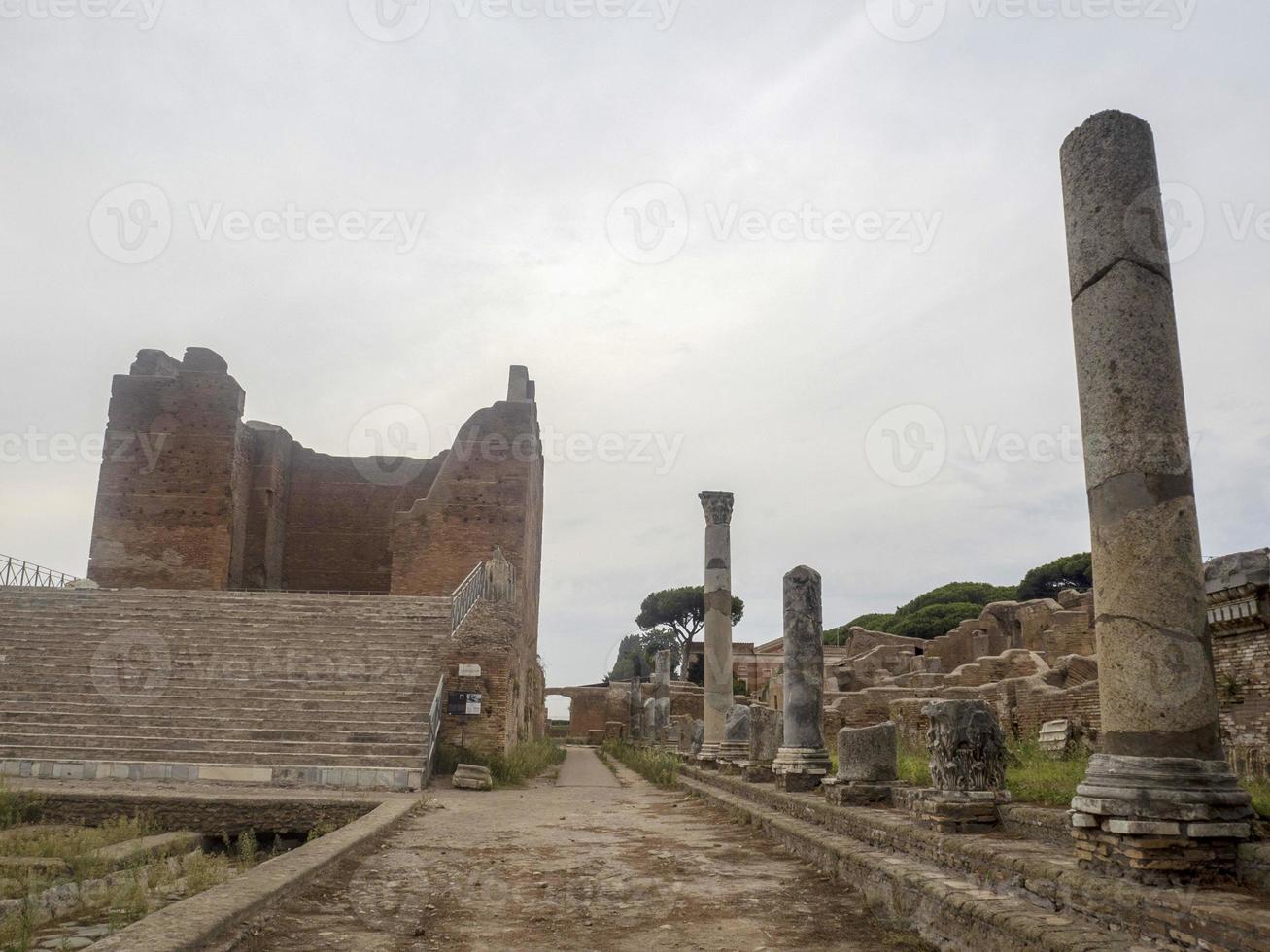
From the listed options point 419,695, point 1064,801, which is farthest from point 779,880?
point 419,695

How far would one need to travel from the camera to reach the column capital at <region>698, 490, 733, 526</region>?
18125 millimetres

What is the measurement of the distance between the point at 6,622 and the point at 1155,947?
19353 mm

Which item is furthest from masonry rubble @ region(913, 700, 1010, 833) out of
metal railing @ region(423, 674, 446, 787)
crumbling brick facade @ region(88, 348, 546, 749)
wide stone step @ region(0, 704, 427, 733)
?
crumbling brick facade @ region(88, 348, 546, 749)

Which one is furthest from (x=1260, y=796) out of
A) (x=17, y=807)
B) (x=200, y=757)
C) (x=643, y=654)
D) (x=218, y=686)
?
(x=643, y=654)

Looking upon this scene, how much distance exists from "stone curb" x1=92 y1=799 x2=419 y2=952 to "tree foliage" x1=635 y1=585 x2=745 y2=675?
59.1 meters

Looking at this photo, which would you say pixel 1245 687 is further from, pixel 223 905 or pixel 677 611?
pixel 677 611

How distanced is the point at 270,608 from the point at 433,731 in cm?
683

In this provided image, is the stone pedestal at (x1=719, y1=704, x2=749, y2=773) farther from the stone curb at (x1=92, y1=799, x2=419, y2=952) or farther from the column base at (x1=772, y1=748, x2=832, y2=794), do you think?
the stone curb at (x1=92, y1=799, x2=419, y2=952)

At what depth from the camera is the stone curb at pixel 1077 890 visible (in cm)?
368

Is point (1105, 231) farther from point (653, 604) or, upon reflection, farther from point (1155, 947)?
point (653, 604)

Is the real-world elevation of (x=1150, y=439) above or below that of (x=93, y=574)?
below

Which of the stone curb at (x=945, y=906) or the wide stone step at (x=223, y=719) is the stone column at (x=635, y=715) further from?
the stone curb at (x=945, y=906)

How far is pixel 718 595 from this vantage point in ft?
59.5

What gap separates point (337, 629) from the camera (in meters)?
18.3
